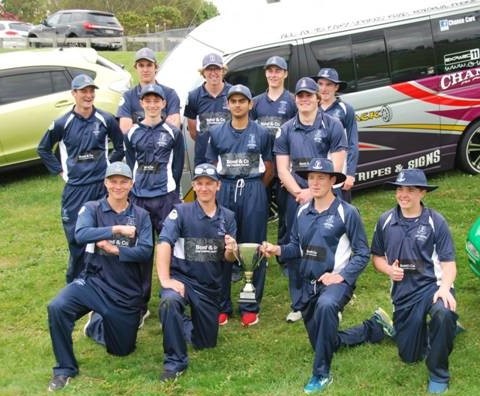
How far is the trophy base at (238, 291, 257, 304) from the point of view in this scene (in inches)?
224

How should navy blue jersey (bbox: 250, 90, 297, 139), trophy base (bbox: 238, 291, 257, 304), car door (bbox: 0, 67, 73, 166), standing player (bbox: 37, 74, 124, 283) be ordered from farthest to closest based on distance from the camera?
car door (bbox: 0, 67, 73, 166), navy blue jersey (bbox: 250, 90, 297, 139), standing player (bbox: 37, 74, 124, 283), trophy base (bbox: 238, 291, 257, 304)

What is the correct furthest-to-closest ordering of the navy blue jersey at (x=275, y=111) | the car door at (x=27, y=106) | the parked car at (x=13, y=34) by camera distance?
the parked car at (x=13, y=34), the car door at (x=27, y=106), the navy blue jersey at (x=275, y=111)

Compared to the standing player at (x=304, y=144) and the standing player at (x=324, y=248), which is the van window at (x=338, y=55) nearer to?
the standing player at (x=304, y=144)

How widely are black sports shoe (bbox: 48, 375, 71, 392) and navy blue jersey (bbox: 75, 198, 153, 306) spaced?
0.66 meters

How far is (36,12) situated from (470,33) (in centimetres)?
5248

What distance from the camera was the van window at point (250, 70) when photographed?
7844 millimetres

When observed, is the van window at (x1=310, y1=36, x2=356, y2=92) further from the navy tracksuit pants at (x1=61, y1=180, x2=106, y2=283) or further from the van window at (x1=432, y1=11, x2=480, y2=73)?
the navy tracksuit pants at (x1=61, y1=180, x2=106, y2=283)

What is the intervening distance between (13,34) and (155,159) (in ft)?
93.3

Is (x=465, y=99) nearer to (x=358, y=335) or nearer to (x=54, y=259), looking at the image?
(x=358, y=335)

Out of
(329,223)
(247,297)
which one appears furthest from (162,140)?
(329,223)

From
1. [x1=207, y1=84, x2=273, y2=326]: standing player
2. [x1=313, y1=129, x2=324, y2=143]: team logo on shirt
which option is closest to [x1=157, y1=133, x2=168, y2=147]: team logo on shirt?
[x1=207, y1=84, x2=273, y2=326]: standing player

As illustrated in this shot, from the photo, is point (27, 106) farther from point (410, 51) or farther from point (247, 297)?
point (247, 297)

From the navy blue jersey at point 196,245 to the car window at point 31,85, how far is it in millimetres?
5908

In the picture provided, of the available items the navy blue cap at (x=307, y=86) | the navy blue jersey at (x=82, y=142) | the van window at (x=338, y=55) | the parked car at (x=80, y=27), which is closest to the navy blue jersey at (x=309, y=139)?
the navy blue cap at (x=307, y=86)
